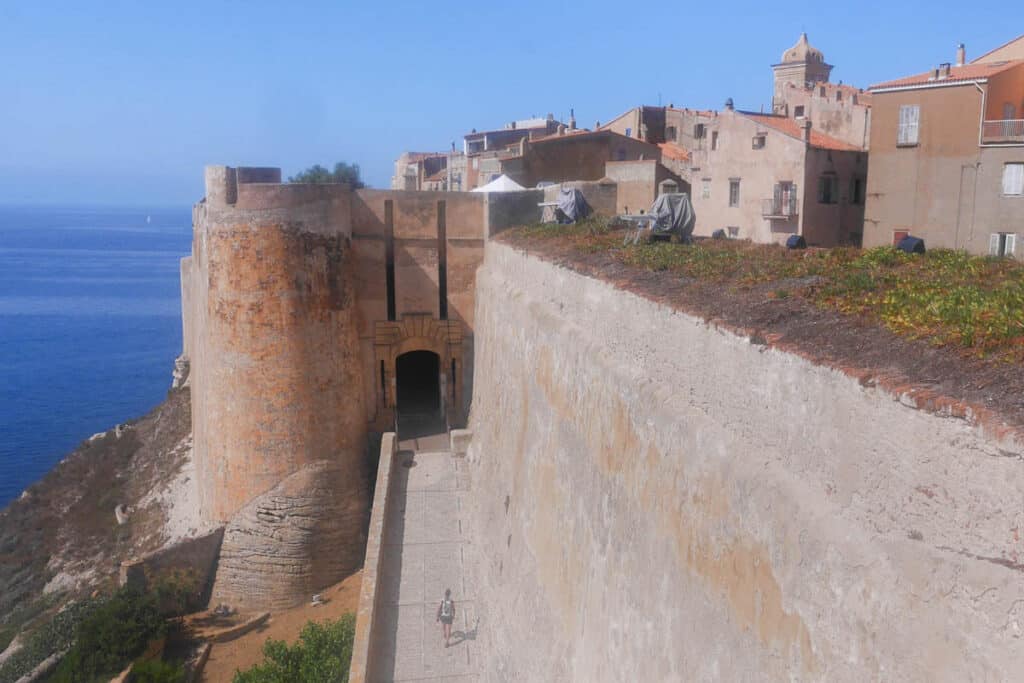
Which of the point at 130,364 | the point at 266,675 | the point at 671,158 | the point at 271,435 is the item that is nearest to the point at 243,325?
the point at 271,435

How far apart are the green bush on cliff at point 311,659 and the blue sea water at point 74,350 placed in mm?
20356

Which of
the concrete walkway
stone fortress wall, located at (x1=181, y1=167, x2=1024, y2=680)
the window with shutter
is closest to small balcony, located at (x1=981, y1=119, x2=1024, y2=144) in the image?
the window with shutter

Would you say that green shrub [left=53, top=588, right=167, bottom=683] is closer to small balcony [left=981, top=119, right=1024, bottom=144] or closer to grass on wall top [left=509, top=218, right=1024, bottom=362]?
grass on wall top [left=509, top=218, right=1024, bottom=362]

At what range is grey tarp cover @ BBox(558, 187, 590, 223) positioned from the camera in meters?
13.8

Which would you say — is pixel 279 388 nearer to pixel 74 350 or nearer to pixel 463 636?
pixel 463 636

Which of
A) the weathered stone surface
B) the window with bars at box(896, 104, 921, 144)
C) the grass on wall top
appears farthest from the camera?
the window with bars at box(896, 104, 921, 144)

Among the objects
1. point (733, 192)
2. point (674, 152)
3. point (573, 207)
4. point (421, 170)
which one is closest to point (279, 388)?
point (573, 207)

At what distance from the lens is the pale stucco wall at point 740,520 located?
314cm

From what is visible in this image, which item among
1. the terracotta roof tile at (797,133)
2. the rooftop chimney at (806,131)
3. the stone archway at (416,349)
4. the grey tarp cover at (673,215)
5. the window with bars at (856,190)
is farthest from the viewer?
the window with bars at (856,190)

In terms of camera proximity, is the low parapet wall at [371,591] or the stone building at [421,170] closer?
the low parapet wall at [371,591]

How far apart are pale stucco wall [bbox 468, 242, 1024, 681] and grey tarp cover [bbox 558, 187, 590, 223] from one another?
4.55 meters

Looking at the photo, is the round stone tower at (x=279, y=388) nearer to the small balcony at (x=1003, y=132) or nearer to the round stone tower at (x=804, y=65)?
the small balcony at (x=1003, y=132)

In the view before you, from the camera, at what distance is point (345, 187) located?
1580 centimetres

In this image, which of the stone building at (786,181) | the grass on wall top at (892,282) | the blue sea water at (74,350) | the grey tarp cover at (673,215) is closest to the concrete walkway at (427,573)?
the grass on wall top at (892,282)
